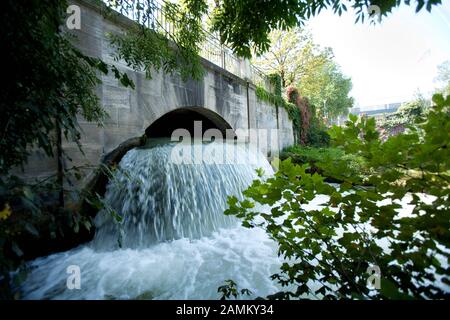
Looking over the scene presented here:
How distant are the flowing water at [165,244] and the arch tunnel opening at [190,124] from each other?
2.72 metres

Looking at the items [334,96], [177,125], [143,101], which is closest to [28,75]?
[143,101]

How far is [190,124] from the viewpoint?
904 cm

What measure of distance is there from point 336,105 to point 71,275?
31536 mm

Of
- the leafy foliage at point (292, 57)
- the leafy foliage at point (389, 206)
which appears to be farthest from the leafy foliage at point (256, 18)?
the leafy foliage at point (292, 57)

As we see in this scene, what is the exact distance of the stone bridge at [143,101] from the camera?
412 centimetres

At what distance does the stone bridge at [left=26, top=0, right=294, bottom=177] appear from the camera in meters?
4.12

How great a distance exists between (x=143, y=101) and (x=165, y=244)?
2879 millimetres

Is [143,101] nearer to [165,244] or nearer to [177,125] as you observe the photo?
[165,244]

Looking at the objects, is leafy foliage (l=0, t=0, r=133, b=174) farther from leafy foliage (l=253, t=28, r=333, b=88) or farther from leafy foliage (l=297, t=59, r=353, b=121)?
leafy foliage (l=297, t=59, r=353, b=121)

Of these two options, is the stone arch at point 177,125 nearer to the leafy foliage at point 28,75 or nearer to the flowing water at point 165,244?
the flowing water at point 165,244

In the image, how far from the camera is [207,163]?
5.48 m
